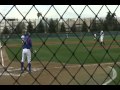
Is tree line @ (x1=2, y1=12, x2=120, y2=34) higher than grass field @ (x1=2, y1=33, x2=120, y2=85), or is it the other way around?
tree line @ (x1=2, y1=12, x2=120, y2=34)

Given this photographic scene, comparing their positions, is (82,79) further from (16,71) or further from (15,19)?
(15,19)

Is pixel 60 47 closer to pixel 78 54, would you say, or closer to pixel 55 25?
pixel 55 25

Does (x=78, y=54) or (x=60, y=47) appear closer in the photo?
(x=60, y=47)

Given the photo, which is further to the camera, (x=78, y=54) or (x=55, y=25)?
(x=78, y=54)

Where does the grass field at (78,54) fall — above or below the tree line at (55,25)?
below

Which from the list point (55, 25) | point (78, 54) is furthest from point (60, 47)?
point (78, 54)

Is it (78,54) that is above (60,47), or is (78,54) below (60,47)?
below

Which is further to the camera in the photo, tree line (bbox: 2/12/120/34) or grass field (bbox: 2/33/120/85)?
grass field (bbox: 2/33/120/85)

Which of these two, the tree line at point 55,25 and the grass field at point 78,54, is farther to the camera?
the grass field at point 78,54
